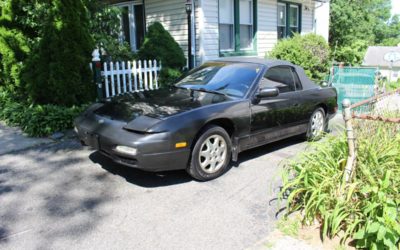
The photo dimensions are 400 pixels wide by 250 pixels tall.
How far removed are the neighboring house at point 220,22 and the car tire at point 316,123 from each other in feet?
16.0

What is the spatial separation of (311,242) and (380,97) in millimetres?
2183

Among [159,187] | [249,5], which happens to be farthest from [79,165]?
[249,5]

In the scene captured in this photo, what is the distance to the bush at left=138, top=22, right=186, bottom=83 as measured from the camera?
941cm

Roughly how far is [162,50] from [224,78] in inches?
172

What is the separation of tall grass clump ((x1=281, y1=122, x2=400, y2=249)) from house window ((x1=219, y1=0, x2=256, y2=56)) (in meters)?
7.93

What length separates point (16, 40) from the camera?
25.3 ft

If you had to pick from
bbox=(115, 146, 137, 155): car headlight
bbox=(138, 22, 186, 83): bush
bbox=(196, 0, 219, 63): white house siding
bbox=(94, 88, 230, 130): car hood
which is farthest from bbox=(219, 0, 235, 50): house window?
bbox=(115, 146, 137, 155): car headlight

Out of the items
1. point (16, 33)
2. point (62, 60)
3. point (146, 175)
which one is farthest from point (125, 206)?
point (16, 33)

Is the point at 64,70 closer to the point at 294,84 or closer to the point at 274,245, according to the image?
the point at 294,84

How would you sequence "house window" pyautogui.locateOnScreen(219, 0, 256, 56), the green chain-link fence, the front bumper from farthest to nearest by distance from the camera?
1. "house window" pyautogui.locateOnScreen(219, 0, 256, 56)
2. the green chain-link fence
3. the front bumper

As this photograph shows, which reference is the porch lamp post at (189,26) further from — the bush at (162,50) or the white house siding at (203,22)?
the white house siding at (203,22)

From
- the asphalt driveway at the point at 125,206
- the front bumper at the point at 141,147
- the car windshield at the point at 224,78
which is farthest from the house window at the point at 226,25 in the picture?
the front bumper at the point at 141,147

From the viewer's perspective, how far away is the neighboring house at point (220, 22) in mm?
10633

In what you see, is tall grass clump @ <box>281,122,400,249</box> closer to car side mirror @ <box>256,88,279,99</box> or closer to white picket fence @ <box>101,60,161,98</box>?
car side mirror @ <box>256,88,279,99</box>
